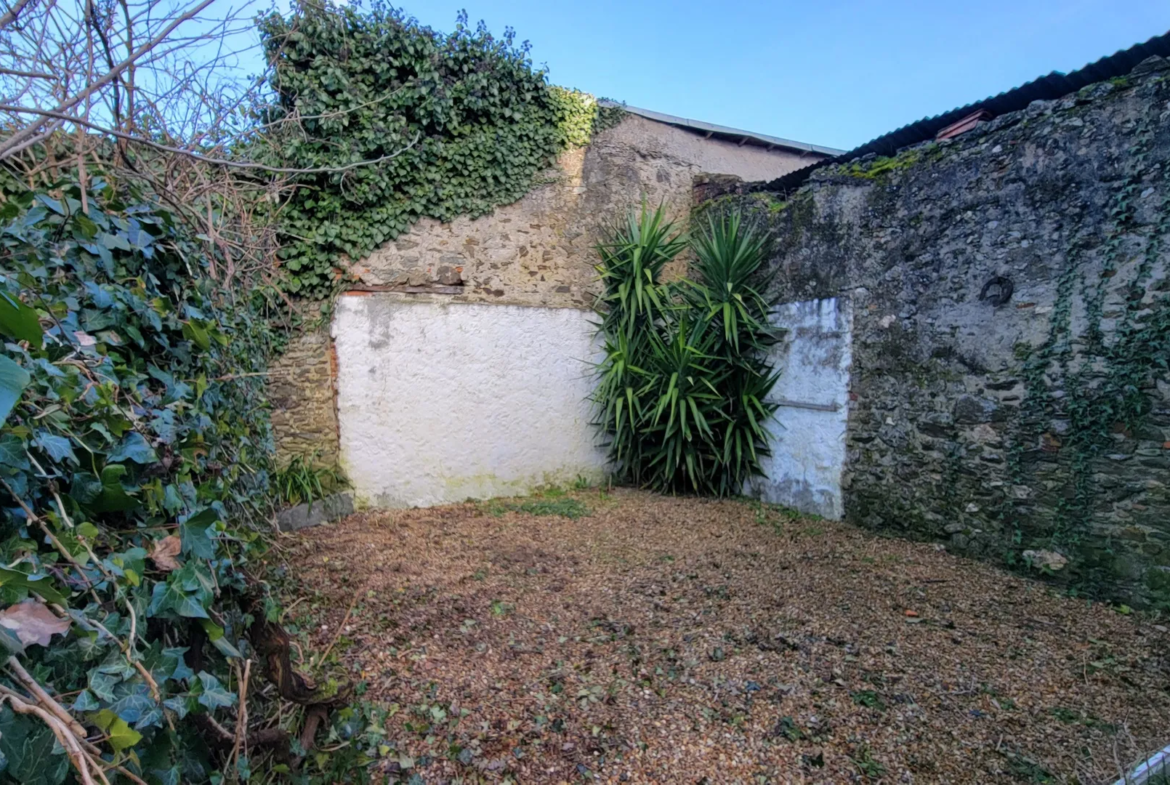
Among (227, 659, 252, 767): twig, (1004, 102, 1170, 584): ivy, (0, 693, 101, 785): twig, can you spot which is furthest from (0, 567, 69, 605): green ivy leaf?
(1004, 102, 1170, 584): ivy

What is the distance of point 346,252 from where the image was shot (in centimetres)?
455

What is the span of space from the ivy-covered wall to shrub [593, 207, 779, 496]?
826 millimetres

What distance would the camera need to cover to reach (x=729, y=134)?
6.46 m

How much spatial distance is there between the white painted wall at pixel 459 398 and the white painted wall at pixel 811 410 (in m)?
1.72

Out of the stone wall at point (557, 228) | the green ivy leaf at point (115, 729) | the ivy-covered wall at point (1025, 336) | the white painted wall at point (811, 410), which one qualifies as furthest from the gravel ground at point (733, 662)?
the stone wall at point (557, 228)

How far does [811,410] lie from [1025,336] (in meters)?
1.57

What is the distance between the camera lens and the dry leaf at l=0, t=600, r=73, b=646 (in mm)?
775

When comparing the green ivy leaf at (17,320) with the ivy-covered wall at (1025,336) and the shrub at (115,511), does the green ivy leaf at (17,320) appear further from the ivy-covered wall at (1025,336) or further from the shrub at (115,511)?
the ivy-covered wall at (1025,336)

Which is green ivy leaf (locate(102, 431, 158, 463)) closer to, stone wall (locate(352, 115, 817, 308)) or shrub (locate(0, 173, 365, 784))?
shrub (locate(0, 173, 365, 784))

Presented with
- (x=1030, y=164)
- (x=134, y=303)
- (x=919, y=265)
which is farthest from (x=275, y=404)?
(x=1030, y=164)

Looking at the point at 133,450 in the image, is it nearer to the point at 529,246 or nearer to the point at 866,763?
the point at 866,763

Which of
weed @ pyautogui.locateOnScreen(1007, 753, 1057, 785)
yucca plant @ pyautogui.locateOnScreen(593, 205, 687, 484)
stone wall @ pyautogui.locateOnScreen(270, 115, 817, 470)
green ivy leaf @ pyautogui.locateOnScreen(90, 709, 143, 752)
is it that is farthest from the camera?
yucca plant @ pyautogui.locateOnScreen(593, 205, 687, 484)

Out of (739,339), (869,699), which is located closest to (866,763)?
(869,699)

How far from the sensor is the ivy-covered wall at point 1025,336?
284cm
